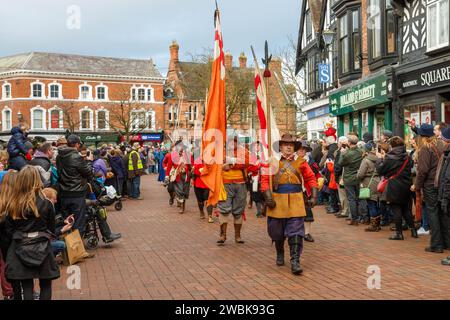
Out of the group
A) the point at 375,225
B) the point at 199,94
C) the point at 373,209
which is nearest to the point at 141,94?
the point at 199,94

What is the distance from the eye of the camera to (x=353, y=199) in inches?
468

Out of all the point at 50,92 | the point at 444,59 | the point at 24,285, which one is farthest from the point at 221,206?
the point at 50,92

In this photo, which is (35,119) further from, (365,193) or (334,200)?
(365,193)

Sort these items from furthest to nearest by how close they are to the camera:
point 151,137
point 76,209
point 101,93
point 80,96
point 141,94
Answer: point 141,94 → point 151,137 → point 101,93 → point 80,96 → point 76,209

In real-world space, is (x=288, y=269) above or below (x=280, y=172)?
below

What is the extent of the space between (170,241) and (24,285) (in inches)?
195

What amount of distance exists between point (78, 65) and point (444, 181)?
188 ft

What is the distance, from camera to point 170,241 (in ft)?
32.9

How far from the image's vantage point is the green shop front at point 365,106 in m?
18.3

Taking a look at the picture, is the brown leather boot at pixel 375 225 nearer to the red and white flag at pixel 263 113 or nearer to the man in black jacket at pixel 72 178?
the red and white flag at pixel 263 113

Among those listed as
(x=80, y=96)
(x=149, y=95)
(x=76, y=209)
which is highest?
(x=149, y=95)

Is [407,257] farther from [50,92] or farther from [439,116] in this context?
[50,92]

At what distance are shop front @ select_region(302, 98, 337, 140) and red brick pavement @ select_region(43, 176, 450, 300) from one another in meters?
16.1

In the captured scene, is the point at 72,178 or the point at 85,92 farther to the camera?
the point at 85,92
